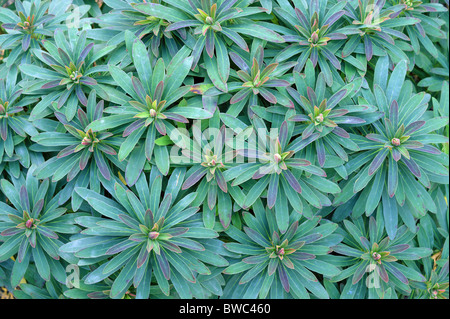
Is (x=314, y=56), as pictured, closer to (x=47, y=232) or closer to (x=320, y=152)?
(x=320, y=152)

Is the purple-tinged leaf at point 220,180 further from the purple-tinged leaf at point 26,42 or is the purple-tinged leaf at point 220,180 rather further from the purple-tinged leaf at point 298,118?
the purple-tinged leaf at point 26,42

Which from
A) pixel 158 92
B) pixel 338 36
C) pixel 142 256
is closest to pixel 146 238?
pixel 142 256

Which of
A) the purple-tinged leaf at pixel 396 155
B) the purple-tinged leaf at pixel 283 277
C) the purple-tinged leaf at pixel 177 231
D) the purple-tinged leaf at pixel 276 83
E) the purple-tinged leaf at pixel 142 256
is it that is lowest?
the purple-tinged leaf at pixel 283 277

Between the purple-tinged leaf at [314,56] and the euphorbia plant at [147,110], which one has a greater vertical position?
the purple-tinged leaf at [314,56]

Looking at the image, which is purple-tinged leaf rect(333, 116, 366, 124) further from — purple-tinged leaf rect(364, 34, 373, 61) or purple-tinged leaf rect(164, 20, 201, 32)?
purple-tinged leaf rect(164, 20, 201, 32)

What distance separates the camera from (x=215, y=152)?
1.65m

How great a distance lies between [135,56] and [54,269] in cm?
115

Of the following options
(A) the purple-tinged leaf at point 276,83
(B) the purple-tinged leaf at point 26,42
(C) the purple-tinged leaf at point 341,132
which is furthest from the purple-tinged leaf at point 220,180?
(B) the purple-tinged leaf at point 26,42

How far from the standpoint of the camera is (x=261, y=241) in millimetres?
1763

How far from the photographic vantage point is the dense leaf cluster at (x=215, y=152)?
1.67 meters

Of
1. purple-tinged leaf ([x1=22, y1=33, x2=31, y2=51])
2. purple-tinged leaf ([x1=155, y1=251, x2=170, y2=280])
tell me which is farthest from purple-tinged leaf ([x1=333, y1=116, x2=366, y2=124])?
purple-tinged leaf ([x1=22, y1=33, x2=31, y2=51])

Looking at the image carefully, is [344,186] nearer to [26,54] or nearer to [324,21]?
[324,21]

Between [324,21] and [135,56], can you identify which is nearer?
[135,56]

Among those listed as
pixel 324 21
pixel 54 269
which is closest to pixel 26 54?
pixel 54 269
